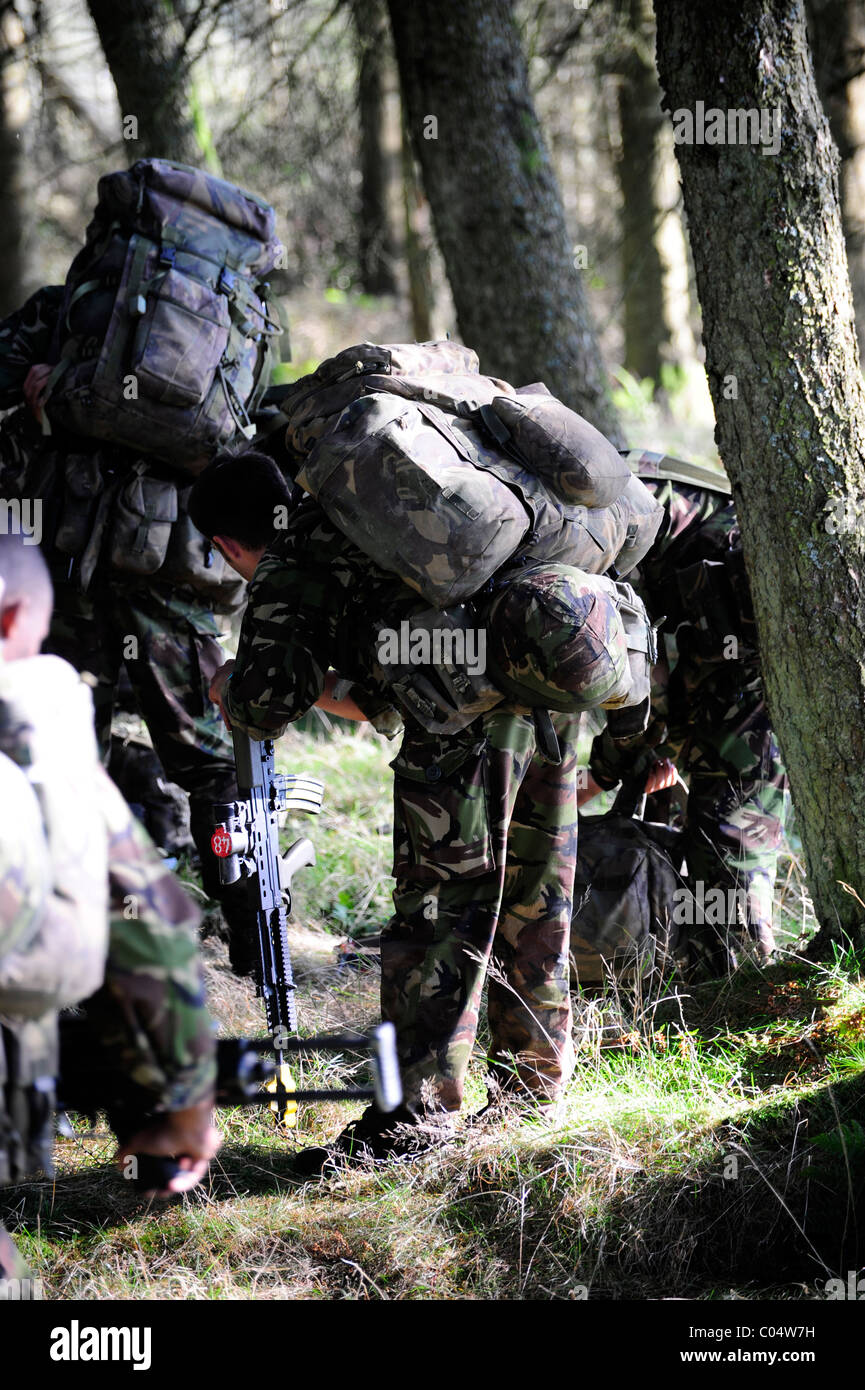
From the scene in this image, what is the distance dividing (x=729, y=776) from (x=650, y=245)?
7.38 meters

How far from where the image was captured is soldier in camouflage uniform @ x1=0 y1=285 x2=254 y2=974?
399 centimetres

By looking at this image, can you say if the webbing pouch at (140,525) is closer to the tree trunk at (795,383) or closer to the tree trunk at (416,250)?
the tree trunk at (795,383)

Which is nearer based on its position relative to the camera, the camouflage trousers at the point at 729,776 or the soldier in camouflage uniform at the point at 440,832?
the soldier in camouflage uniform at the point at 440,832

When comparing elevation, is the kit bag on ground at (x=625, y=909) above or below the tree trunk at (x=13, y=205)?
below

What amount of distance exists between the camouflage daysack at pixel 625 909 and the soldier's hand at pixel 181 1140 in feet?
6.04

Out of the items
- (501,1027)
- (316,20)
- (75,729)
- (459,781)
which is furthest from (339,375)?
(316,20)

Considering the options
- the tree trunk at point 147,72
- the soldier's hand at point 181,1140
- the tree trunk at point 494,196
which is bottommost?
the soldier's hand at point 181,1140

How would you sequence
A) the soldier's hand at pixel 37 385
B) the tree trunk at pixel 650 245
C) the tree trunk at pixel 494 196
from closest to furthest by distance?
1. the soldier's hand at pixel 37 385
2. the tree trunk at pixel 494 196
3. the tree trunk at pixel 650 245

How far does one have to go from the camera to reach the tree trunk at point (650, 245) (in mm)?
9836

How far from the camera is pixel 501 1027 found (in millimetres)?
3172

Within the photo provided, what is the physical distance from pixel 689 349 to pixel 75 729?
11350 millimetres

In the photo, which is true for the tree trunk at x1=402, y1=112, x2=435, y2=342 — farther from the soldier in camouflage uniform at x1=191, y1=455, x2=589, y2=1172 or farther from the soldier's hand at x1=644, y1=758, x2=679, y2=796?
the soldier in camouflage uniform at x1=191, y1=455, x2=589, y2=1172

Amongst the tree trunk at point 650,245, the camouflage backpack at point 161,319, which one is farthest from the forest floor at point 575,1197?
the tree trunk at point 650,245
